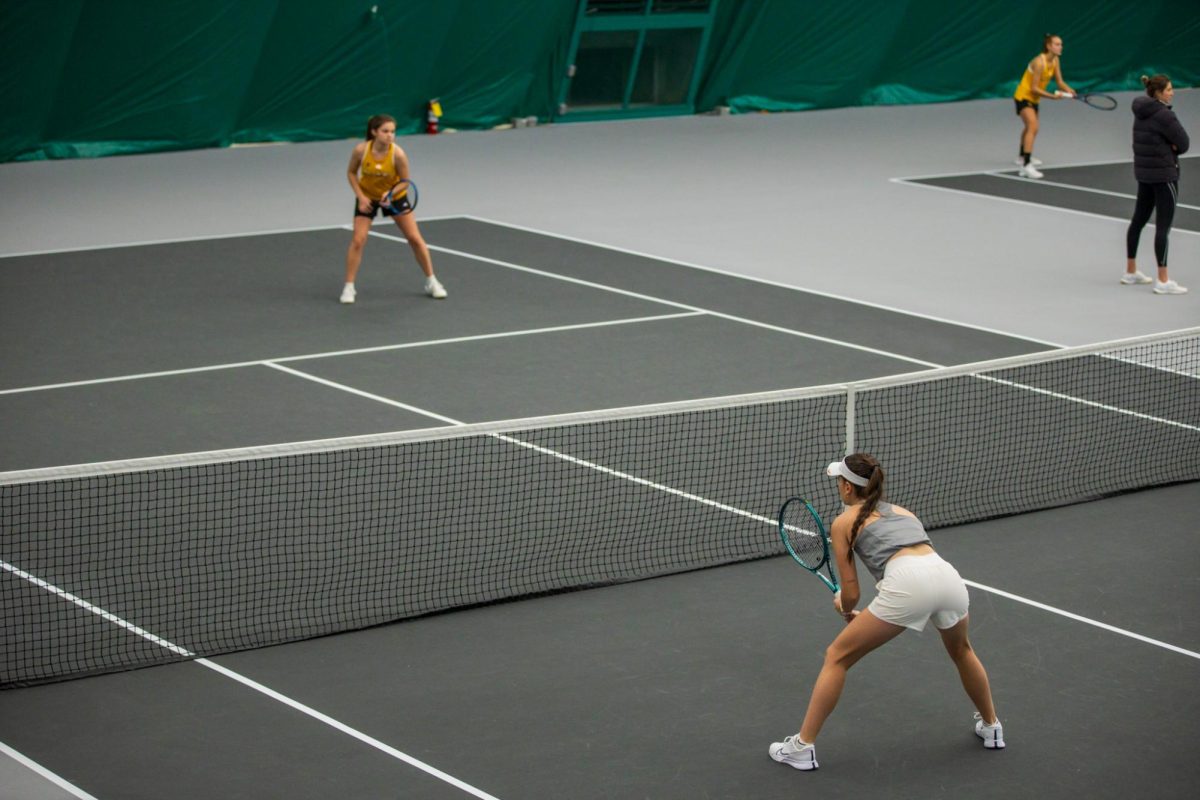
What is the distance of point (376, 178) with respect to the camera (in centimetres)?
1286

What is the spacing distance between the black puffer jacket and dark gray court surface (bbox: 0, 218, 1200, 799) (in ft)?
8.36

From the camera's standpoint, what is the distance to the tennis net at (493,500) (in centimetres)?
734

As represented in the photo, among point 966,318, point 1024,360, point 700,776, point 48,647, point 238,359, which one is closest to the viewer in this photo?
point 700,776

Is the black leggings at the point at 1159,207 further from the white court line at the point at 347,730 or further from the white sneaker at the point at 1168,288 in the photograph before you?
the white court line at the point at 347,730

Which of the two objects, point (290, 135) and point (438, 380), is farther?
point (290, 135)

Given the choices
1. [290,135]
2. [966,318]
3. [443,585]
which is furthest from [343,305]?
[290,135]

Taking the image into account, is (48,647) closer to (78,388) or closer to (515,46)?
(78,388)

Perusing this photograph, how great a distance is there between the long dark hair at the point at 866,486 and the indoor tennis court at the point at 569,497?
2.95 ft

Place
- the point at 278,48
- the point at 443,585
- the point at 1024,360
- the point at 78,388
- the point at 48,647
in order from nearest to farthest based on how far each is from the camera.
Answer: the point at 48,647 < the point at 443,585 < the point at 1024,360 < the point at 78,388 < the point at 278,48

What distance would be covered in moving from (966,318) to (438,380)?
171 inches

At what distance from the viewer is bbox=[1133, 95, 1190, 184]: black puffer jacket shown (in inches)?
512

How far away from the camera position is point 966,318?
12.9 metres

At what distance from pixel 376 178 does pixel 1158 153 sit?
20.2ft

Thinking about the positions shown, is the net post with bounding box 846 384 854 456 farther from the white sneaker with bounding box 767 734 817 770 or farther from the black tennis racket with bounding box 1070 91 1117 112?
the black tennis racket with bounding box 1070 91 1117 112
